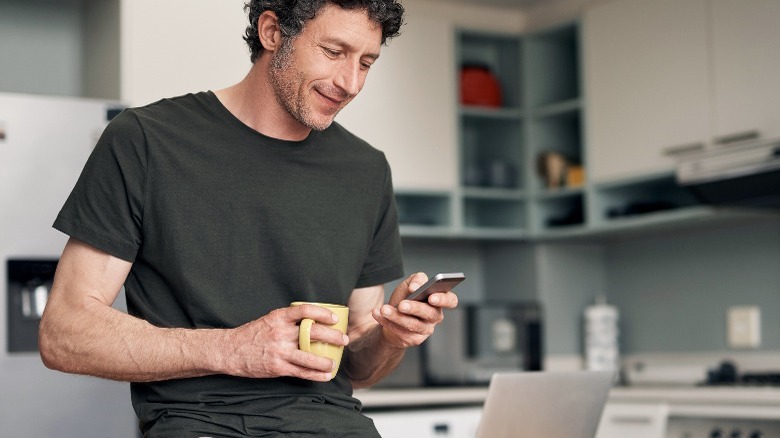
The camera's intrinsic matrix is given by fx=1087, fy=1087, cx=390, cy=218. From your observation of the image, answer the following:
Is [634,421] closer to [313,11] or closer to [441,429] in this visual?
[441,429]

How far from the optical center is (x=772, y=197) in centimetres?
341

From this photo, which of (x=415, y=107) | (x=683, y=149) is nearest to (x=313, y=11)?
(x=683, y=149)

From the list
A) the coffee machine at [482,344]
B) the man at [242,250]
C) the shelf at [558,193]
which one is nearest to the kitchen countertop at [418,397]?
the coffee machine at [482,344]

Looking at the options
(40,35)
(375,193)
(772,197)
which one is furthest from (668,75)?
(375,193)

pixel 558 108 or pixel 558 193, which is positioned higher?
pixel 558 108

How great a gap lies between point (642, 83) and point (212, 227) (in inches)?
108

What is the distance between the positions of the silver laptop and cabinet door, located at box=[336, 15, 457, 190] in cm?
218

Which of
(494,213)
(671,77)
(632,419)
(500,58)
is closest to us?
(632,419)

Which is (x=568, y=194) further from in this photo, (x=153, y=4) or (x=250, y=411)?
(x=250, y=411)

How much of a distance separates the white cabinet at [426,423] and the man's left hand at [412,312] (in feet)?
6.10

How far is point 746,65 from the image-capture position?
3.50 meters

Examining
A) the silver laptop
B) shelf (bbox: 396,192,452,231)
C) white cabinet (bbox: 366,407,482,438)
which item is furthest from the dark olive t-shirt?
shelf (bbox: 396,192,452,231)

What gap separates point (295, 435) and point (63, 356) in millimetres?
319

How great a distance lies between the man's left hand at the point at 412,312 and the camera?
1416mm
